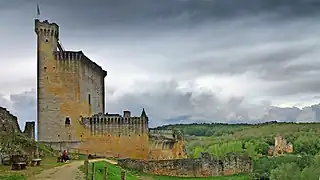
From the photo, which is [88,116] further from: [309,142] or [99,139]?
[309,142]

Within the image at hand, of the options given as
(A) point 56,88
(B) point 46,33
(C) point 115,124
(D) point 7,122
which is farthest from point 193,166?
(D) point 7,122

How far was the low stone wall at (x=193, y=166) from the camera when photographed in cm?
6881

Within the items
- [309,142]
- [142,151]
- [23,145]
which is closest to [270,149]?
[309,142]

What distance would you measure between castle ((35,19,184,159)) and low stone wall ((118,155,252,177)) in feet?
22.5

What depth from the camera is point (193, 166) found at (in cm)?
7575

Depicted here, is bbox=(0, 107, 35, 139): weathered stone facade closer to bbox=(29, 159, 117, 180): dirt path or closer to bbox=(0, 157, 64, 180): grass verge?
bbox=(0, 157, 64, 180): grass verge

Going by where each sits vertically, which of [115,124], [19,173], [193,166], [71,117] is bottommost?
[193,166]

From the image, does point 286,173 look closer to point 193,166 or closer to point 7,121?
point 193,166

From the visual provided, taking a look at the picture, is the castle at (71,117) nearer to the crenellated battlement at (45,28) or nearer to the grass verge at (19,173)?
the crenellated battlement at (45,28)

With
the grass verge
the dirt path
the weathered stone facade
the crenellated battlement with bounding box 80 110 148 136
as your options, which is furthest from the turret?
the dirt path

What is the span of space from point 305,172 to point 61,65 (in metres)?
32.2

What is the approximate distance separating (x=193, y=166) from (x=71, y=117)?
639 inches

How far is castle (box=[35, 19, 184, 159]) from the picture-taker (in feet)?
253

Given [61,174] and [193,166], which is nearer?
[61,174]
